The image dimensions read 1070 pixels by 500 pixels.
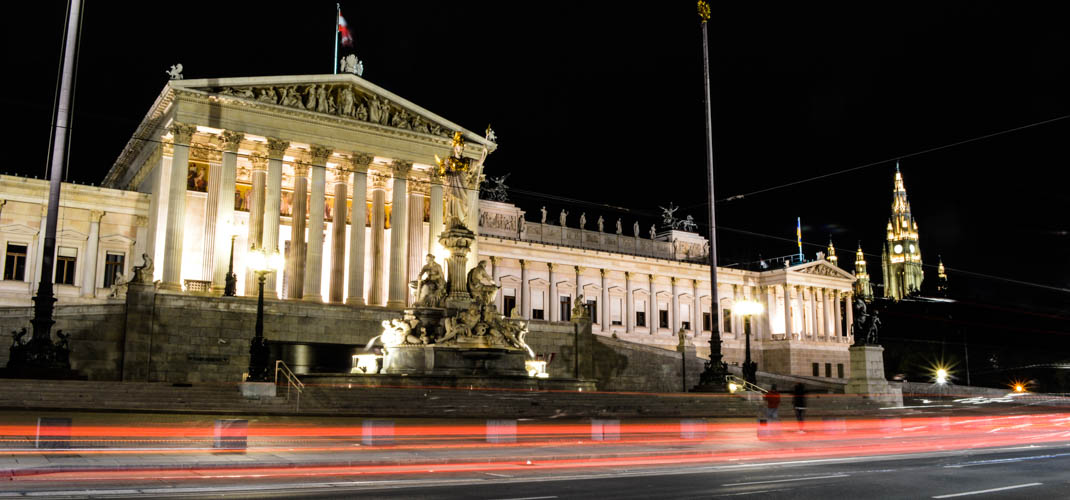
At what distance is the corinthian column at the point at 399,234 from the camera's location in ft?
164

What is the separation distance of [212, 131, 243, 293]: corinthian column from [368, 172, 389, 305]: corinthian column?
27.9 ft

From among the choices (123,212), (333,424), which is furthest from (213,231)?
(333,424)

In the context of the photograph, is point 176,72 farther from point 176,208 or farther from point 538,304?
point 538,304

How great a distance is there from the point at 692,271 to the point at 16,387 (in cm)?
6572

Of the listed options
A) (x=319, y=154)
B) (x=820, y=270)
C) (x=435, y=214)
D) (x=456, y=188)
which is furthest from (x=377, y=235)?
(x=820, y=270)

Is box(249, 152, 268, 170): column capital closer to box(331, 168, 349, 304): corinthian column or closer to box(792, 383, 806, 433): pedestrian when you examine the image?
box(331, 168, 349, 304): corinthian column

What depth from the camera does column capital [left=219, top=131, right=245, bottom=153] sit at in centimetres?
4591

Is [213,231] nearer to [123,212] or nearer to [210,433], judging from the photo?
[123,212]

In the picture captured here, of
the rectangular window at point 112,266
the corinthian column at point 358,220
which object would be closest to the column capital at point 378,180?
the corinthian column at point 358,220

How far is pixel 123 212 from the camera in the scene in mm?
50750

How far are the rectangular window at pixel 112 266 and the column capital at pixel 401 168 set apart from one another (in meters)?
17.0

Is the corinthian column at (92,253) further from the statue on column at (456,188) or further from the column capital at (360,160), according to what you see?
the statue on column at (456,188)

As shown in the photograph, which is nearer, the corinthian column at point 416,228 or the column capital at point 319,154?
the column capital at point 319,154

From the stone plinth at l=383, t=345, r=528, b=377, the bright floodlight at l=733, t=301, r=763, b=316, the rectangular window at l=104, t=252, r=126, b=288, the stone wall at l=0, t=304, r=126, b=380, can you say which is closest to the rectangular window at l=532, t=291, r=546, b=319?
the rectangular window at l=104, t=252, r=126, b=288
